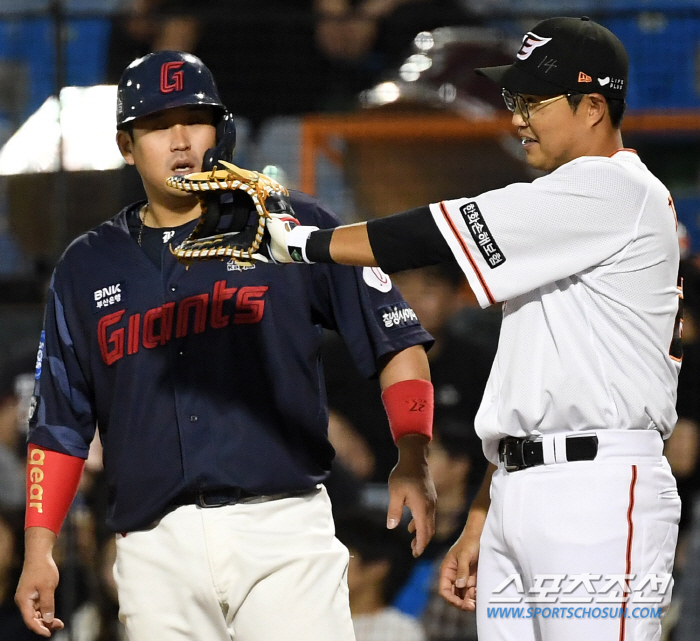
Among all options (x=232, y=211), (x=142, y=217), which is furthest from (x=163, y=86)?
(x=232, y=211)

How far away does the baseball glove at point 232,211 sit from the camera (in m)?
2.05

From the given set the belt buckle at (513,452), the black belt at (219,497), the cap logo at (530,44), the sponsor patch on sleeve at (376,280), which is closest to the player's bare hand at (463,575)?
the belt buckle at (513,452)

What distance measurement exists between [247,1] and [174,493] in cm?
290

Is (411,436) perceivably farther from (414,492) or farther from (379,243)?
(379,243)

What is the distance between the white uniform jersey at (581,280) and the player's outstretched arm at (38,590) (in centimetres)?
102

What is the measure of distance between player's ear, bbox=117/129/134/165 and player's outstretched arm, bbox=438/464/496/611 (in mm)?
1068

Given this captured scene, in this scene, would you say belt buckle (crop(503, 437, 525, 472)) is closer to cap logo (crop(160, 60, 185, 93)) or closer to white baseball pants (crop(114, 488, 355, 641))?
white baseball pants (crop(114, 488, 355, 641))

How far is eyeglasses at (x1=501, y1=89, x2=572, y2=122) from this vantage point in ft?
6.63

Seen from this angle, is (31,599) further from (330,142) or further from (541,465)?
(330,142)

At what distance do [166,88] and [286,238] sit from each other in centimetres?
59

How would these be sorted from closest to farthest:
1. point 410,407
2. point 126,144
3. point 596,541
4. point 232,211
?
point 596,541, point 232,211, point 410,407, point 126,144

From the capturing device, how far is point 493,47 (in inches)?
169

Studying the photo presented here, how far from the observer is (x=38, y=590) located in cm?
228

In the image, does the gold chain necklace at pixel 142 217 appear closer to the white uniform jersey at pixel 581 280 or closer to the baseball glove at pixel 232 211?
the baseball glove at pixel 232 211
